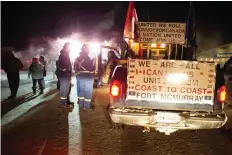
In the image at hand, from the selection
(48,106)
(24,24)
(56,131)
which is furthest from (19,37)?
(56,131)

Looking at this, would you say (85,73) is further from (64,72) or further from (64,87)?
(64,87)

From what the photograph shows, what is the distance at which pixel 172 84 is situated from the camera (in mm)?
5031

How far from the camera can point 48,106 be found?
8.34 meters

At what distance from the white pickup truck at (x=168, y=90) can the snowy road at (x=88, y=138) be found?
0.50 metres

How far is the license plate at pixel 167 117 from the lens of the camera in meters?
4.88

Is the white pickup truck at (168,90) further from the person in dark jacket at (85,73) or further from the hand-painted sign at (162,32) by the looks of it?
the person in dark jacket at (85,73)

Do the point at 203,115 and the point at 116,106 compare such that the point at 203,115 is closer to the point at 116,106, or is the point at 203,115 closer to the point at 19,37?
the point at 116,106

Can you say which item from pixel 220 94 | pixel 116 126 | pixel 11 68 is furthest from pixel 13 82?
pixel 220 94

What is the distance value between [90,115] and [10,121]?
2138 millimetres

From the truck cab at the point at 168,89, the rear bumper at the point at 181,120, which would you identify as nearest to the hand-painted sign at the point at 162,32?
the truck cab at the point at 168,89

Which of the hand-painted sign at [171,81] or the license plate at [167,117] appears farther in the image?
the hand-painted sign at [171,81]

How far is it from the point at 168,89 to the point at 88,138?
1.92 m

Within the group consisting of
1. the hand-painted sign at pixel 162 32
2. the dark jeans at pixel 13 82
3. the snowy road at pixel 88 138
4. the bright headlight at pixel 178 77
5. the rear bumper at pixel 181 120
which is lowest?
the snowy road at pixel 88 138

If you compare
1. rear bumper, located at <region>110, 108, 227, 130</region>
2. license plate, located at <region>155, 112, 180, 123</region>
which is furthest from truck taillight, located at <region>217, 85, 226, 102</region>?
license plate, located at <region>155, 112, 180, 123</region>
